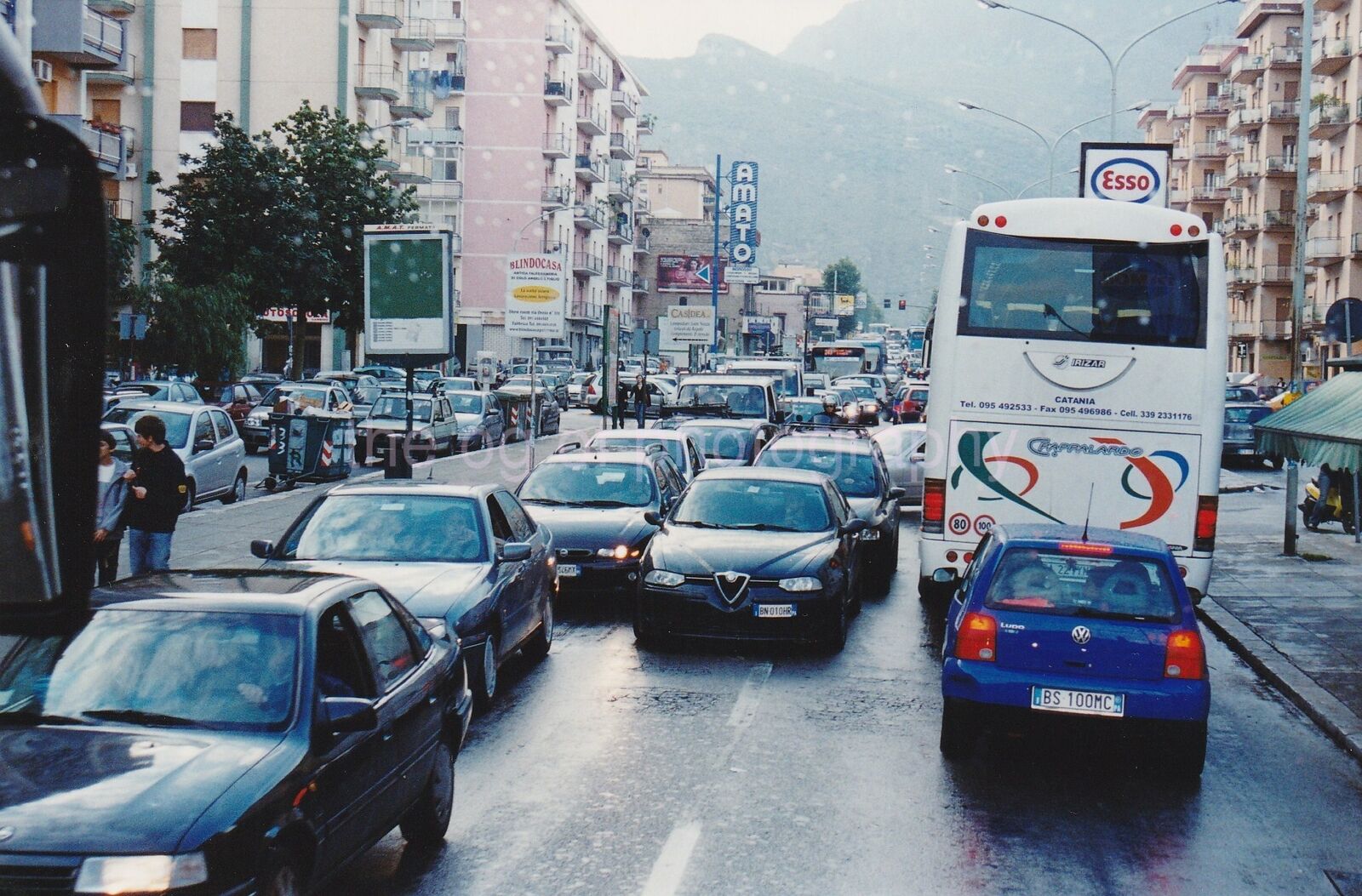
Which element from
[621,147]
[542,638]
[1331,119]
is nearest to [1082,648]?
[542,638]

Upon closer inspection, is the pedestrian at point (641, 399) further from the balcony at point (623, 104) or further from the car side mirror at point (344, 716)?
the balcony at point (623, 104)

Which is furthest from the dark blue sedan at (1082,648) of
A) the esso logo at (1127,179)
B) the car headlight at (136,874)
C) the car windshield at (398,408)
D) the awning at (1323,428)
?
the car windshield at (398,408)

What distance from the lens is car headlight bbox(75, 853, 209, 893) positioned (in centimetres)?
459

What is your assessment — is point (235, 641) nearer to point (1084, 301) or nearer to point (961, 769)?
point (961, 769)

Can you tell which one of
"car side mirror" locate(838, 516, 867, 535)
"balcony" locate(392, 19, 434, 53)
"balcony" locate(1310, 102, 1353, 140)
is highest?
"balcony" locate(392, 19, 434, 53)

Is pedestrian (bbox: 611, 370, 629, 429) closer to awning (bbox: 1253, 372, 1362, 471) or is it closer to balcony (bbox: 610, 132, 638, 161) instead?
awning (bbox: 1253, 372, 1362, 471)

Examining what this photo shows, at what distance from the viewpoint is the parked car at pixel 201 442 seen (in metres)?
22.6

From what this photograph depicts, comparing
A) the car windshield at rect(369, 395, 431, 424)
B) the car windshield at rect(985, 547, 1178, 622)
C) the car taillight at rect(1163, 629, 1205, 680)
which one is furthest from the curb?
the car windshield at rect(369, 395, 431, 424)

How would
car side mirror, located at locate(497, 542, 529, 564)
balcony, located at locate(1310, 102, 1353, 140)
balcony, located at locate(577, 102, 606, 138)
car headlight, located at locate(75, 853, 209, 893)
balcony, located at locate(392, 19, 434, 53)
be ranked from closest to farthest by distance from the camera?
car headlight, located at locate(75, 853, 209, 893) → car side mirror, located at locate(497, 542, 529, 564) → balcony, located at locate(392, 19, 434, 53) → balcony, located at locate(1310, 102, 1353, 140) → balcony, located at locate(577, 102, 606, 138)

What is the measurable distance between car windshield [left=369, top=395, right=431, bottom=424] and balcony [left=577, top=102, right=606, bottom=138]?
59.1 meters

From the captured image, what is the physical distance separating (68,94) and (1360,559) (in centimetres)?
3463

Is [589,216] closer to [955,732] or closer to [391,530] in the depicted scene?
[391,530]

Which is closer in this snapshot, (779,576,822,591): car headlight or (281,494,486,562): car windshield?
(281,494,486,562): car windshield

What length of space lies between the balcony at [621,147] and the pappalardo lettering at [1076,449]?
91.1m
